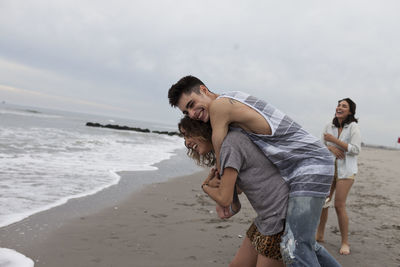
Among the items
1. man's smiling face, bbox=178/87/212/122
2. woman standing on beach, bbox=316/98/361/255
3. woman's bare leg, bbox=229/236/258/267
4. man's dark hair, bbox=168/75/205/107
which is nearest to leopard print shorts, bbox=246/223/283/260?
woman's bare leg, bbox=229/236/258/267

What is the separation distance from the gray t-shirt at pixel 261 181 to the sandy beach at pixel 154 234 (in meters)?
1.84

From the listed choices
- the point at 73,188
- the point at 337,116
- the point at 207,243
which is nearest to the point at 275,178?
the point at 207,243

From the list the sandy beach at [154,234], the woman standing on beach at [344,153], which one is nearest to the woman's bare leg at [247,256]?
the sandy beach at [154,234]

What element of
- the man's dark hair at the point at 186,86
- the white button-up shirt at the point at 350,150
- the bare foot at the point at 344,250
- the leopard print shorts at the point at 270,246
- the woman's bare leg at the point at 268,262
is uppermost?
the man's dark hair at the point at 186,86

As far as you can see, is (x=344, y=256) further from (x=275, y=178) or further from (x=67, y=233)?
(x=67, y=233)

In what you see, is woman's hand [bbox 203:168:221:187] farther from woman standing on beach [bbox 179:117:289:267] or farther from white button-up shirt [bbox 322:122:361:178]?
white button-up shirt [bbox 322:122:361:178]

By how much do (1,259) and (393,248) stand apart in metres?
4.64

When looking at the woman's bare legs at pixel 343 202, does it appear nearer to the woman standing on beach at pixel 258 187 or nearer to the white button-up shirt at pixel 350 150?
the white button-up shirt at pixel 350 150

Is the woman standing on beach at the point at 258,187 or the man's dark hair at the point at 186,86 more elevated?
the man's dark hair at the point at 186,86

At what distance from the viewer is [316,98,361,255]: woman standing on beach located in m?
4.20

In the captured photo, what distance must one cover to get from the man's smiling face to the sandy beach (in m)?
2.02

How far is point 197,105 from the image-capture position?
2.13m

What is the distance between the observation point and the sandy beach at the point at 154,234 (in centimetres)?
363

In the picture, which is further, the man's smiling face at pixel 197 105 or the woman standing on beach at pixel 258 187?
the man's smiling face at pixel 197 105
